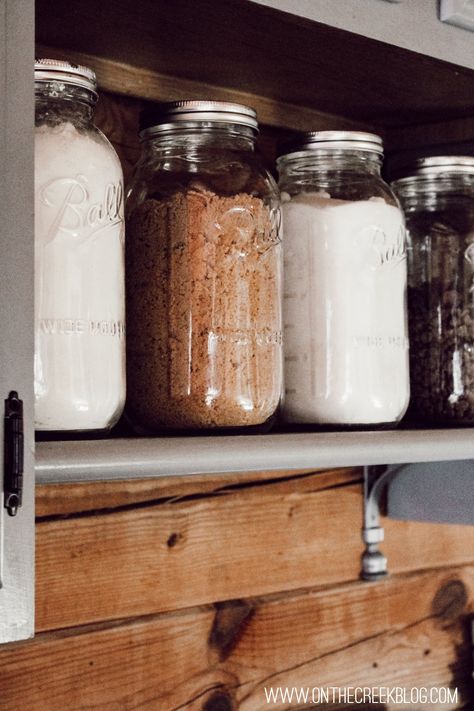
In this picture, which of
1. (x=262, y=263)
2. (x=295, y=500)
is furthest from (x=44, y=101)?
(x=295, y=500)

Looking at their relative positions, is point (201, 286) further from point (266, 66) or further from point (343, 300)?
point (266, 66)

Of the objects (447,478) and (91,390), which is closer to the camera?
(91,390)

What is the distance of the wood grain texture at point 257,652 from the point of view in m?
0.94

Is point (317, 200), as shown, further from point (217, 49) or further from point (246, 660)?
point (246, 660)

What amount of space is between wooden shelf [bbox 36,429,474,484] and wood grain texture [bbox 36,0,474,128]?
0.33 m

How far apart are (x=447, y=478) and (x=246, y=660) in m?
0.32

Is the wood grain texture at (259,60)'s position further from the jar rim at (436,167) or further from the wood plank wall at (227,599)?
the wood plank wall at (227,599)

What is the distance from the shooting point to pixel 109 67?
3.02 ft

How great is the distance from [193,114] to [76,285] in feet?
0.65

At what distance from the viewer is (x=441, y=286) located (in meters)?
0.93

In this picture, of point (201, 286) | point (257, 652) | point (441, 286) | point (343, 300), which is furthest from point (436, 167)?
point (257, 652)

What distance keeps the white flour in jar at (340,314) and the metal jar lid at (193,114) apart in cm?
11

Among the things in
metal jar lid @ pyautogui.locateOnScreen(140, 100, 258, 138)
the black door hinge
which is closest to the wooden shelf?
the black door hinge

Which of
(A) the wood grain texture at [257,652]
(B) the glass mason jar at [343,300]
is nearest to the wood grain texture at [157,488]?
(A) the wood grain texture at [257,652]
